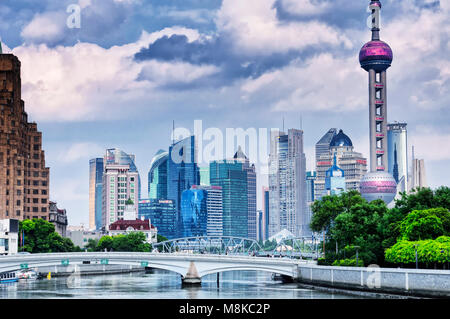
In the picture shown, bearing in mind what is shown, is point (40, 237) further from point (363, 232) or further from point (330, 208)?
point (363, 232)

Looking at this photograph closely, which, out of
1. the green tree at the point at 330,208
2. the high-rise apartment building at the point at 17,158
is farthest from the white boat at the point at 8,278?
the high-rise apartment building at the point at 17,158

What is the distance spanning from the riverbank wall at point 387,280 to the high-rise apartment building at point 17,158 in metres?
87.2

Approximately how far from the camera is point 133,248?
177m

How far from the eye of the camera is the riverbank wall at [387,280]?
67438 millimetres

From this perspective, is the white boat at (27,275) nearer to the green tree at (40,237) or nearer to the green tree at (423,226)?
the green tree at (40,237)

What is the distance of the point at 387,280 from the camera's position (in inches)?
2980

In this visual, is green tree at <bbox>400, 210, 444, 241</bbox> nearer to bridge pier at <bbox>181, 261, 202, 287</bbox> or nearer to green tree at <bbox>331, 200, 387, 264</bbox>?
green tree at <bbox>331, 200, 387, 264</bbox>

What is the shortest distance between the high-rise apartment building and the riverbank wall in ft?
286

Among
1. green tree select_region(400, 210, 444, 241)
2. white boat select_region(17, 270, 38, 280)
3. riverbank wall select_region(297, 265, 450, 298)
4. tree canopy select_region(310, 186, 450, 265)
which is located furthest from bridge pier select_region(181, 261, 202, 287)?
green tree select_region(400, 210, 444, 241)

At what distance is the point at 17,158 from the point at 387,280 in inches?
4326

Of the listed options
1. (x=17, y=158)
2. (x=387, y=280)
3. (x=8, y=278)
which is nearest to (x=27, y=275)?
(x=8, y=278)
